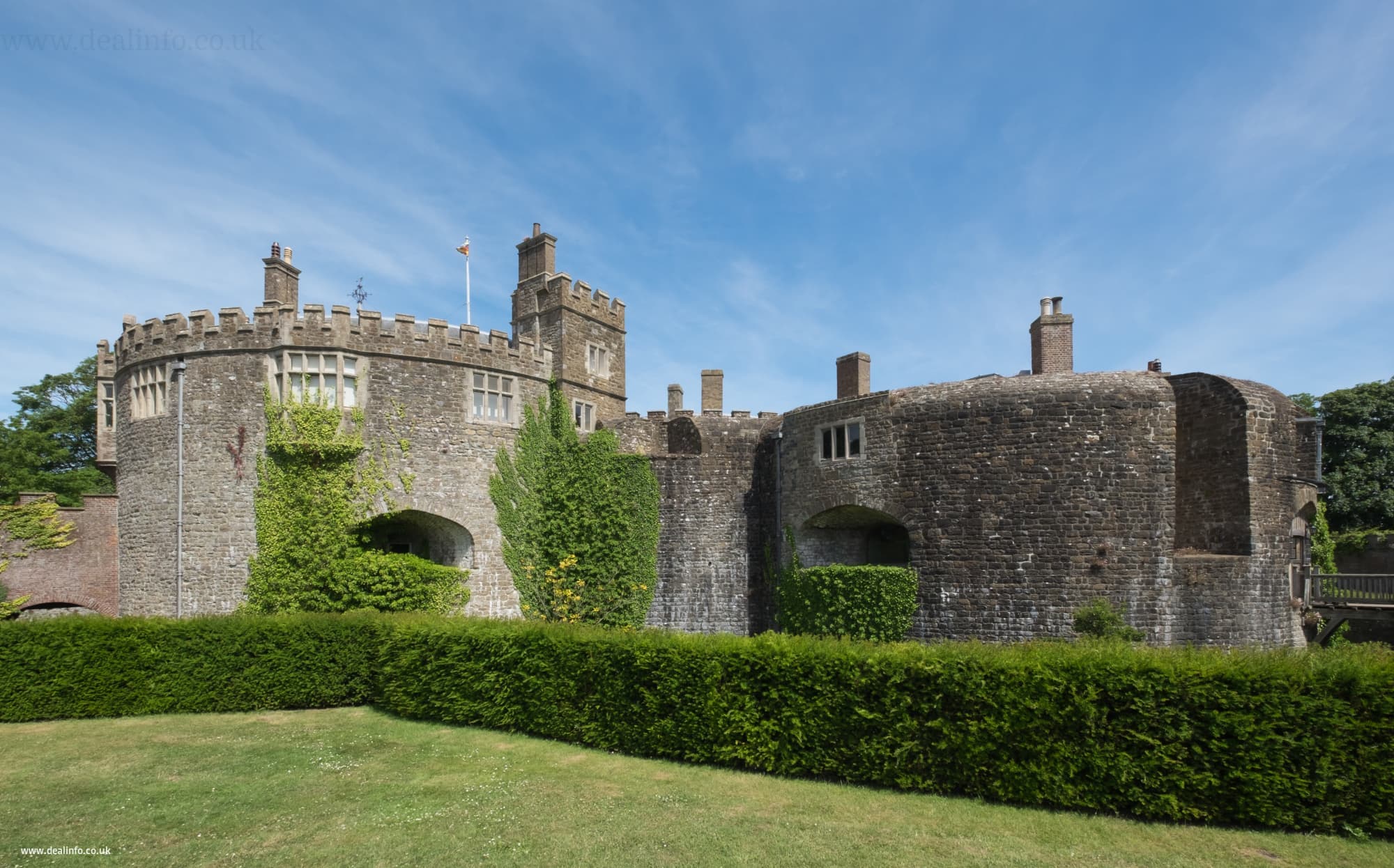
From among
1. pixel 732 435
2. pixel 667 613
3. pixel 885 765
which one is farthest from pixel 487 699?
pixel 732 435

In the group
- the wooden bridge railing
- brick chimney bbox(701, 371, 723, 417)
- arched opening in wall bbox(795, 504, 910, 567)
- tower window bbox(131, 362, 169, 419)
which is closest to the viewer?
the wooden bridge railing

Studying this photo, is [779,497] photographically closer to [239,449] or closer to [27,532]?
[239,449]

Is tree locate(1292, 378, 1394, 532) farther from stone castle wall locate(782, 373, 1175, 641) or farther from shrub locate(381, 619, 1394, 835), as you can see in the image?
shrub locate(381, 619, 1394, 835)

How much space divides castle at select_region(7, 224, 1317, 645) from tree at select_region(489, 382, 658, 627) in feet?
1.96

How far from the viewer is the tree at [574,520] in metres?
26.1

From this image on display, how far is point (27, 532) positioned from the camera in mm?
24141

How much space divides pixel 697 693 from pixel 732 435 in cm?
1585

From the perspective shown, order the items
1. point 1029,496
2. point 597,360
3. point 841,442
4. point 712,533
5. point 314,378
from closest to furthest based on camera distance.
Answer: point 1029,496
point 314,378
point 841,442
point 712,533
point 597,360

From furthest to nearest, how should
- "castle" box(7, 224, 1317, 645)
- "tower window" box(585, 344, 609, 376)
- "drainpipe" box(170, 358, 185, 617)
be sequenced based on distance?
"tower window" box(585, 344, 609, 376)
"drainpipe" box(170, 358, 185, 617)
"castle" box(7, 224, 1317, 645)

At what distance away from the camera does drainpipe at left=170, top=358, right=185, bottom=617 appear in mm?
23438

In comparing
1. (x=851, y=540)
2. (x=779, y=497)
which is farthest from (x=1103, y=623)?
(x=779, y=497)

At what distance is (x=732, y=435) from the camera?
28234 millimetres

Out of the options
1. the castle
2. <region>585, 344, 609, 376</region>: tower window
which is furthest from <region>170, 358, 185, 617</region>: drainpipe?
<region>585, 344, 609, 376</region>: tower window

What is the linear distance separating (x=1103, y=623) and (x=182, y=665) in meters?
21.9
